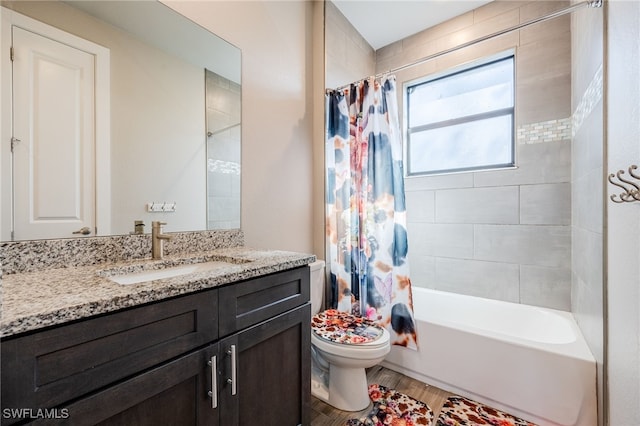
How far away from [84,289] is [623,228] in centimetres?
182

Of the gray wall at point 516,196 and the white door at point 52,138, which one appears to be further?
the gray wall at point 516,196

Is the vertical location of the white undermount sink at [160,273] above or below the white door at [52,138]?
below

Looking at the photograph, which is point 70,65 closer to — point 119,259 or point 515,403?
point 119,259

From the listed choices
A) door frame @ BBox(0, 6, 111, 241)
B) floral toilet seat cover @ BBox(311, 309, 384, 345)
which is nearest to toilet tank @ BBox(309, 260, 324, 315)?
floral toilet seat cover @ BBox(311, 309, 384, 345)

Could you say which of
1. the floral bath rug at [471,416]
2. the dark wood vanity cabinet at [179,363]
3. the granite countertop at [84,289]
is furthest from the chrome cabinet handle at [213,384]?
the floral bath rug at [471,416]

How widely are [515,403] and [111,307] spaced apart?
1963 millimetres

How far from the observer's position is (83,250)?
1.05 meters

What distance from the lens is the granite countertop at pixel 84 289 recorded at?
0.56 meters

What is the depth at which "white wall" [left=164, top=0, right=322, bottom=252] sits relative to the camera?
5.46 feet

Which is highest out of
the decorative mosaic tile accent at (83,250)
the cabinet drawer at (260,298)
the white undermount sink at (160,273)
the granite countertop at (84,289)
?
the decorative mosaic tile accent at (83,250)

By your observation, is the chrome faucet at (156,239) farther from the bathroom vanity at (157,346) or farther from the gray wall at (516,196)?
the gray wall at (516,196)

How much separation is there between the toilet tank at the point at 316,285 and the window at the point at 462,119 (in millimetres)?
1410

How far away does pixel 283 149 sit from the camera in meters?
1.94

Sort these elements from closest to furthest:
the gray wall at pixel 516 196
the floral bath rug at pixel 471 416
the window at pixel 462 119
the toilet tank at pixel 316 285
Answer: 1. the floral bath rug at pixel 471 416
2. the toilet tank at pixel 316 285
3. the gray wall at pixel 516 196
4. the window at pixel 462 119
